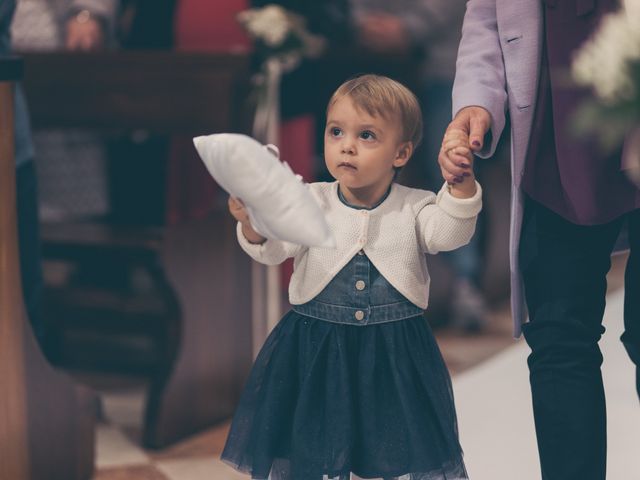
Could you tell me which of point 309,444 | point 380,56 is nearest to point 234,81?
point 380,56

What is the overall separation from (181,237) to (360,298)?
166 centimetres

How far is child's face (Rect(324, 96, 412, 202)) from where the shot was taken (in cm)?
185

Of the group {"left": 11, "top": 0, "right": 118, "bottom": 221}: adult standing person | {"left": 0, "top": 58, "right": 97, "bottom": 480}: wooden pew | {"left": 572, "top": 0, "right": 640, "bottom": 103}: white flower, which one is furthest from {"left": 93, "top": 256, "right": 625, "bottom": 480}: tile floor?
{"left": 572, "top": 0, "right": 640, "bottom": 103}: white flower

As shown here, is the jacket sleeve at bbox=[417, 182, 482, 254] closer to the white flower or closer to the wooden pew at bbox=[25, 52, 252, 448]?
the white flower

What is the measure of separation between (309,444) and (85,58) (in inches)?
80.5

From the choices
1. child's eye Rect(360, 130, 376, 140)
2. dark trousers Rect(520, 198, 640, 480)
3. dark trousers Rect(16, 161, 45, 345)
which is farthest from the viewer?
dark trousers Rect(16, 161, 45, 345)

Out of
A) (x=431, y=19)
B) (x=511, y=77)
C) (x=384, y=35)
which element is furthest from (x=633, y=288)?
(x=431, y=19)

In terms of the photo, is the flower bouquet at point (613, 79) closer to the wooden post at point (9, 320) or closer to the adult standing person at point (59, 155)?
the wooden post at point (9, 320)

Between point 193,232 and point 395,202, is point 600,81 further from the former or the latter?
point 193,232

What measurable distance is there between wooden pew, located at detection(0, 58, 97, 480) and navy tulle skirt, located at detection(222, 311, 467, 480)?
0.84 metres

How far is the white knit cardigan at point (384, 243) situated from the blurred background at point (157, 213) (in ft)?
3.13

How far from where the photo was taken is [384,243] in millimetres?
1888

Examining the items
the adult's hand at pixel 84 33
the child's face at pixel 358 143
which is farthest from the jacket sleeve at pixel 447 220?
the adult's hand at pixel 84 33

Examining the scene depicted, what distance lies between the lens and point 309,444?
1875 mm
